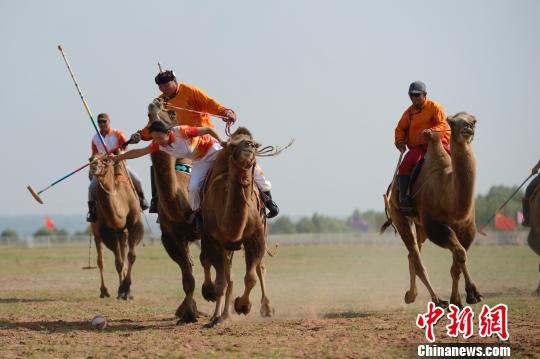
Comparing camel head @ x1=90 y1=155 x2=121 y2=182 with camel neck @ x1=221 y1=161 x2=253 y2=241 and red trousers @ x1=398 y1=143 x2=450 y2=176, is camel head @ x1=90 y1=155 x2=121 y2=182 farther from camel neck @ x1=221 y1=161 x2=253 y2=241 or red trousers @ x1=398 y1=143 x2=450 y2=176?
camel neck @ x1=221 y1=161 x2=253 y2=241

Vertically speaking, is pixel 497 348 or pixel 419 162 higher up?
pixel 419 162

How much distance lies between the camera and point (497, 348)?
34.7 ft

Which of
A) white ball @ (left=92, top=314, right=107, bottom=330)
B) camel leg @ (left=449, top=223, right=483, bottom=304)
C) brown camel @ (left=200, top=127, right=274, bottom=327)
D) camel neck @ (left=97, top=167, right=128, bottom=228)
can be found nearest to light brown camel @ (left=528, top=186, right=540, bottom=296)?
camel leg @ (left=449, top=223, right=483, bottom=304)

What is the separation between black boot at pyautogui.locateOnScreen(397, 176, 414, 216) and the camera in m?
15.6

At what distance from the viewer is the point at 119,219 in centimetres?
2008

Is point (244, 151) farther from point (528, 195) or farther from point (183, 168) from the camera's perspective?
point (528, 195)

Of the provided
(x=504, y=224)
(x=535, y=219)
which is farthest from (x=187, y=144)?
(x=504, y=224)

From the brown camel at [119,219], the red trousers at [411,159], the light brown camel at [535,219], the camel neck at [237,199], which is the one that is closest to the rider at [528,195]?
the light brown camel at [535,219]

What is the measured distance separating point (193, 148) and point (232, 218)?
167 cm

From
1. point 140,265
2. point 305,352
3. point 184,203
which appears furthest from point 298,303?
point 140,265

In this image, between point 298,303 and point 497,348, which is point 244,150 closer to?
point 497,348

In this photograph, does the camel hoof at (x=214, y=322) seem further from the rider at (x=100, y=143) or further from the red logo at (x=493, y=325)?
the rider at (x=100, y=143)

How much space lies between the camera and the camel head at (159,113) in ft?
46.3

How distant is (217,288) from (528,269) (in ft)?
60.1
